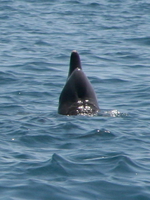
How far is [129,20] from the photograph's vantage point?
27.5 meters

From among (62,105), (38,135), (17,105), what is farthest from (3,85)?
(38,135)

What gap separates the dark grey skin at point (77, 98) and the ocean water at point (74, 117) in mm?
224

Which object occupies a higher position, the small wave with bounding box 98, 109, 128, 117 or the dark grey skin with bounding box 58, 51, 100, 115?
the dark grey skin with bounding box 58, 51, 100, 115

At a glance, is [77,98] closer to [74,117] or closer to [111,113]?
[74,117]

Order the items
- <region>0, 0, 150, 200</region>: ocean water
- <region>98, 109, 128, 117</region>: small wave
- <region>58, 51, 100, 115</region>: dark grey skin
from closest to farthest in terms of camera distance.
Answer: <region>0, 0, 150, 200</region>: ocean water → <region>58, 51, 100, 115</region>: dark grey skin → <region>98, 109, 128, 117</region>: small wave

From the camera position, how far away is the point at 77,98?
1246cm

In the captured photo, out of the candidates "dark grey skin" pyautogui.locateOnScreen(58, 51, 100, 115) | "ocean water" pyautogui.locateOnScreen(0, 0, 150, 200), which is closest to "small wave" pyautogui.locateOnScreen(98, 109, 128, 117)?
"ocean water" pyautogui.locateOnScreen(0, 0, 150, 200)

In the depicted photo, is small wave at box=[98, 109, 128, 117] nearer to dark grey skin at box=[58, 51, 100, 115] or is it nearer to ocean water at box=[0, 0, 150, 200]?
ocean water at box=[0, 0, 150, 200]

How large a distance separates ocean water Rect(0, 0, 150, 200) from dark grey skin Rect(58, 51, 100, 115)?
0.73 feet

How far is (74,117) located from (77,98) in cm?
47

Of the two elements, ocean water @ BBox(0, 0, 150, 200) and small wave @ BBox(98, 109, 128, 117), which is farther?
small wave @ BBox(98, 109, 128, 117)

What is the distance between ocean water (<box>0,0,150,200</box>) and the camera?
347 inches

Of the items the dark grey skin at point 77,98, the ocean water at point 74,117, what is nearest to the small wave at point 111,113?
the ocean water at point 74,117

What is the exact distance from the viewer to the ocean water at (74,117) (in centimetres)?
881
